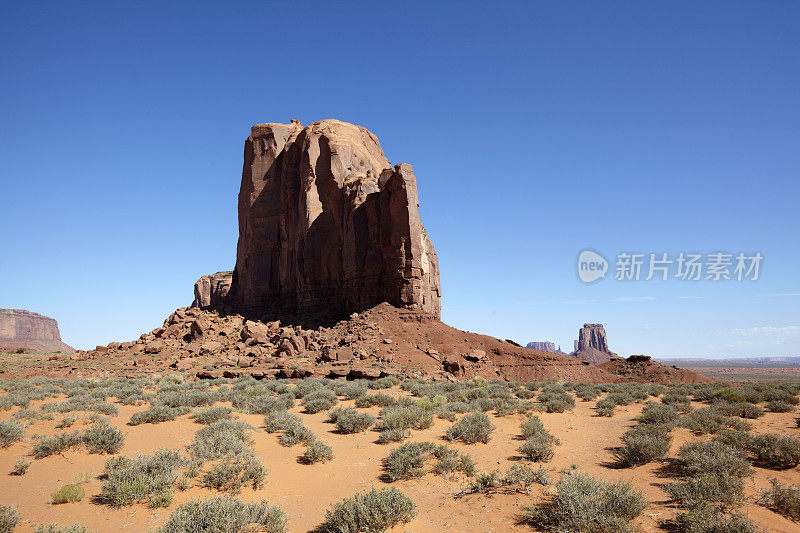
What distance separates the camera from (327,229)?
43406 mm

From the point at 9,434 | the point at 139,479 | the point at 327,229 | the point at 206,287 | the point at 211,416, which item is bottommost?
the point at 211,416

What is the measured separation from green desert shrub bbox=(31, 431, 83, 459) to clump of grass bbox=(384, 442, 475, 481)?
693cm

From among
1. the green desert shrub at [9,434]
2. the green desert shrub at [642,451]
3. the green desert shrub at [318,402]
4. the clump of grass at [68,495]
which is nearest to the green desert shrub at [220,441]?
the clump of grass at [68,495]

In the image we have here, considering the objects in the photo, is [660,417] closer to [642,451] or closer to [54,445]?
[642,451]

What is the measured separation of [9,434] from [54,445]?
168 cm

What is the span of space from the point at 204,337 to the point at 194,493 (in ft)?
119

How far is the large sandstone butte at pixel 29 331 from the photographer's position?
122 meters

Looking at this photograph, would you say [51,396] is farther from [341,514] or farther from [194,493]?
[341,514]

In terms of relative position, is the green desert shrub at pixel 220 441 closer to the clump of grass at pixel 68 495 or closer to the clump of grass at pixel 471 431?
the clump of grass at pixel 68 495

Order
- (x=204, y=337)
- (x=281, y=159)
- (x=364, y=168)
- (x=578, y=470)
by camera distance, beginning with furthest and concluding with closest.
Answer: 1. (x=281, y=159)
2. (x=364, y=168)
3. (x=204, y=337)
4. (x=578, y=470)

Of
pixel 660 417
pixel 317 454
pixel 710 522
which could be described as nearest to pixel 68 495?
pixel 317 454

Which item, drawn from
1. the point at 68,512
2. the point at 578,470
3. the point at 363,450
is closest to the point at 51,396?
the point at 68,512

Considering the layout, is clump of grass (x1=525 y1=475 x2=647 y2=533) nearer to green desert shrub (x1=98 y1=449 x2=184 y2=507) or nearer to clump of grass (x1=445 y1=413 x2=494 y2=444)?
clump of grass (x1=445 y1=413 x2=494 y2=444)

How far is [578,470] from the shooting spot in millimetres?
7438
